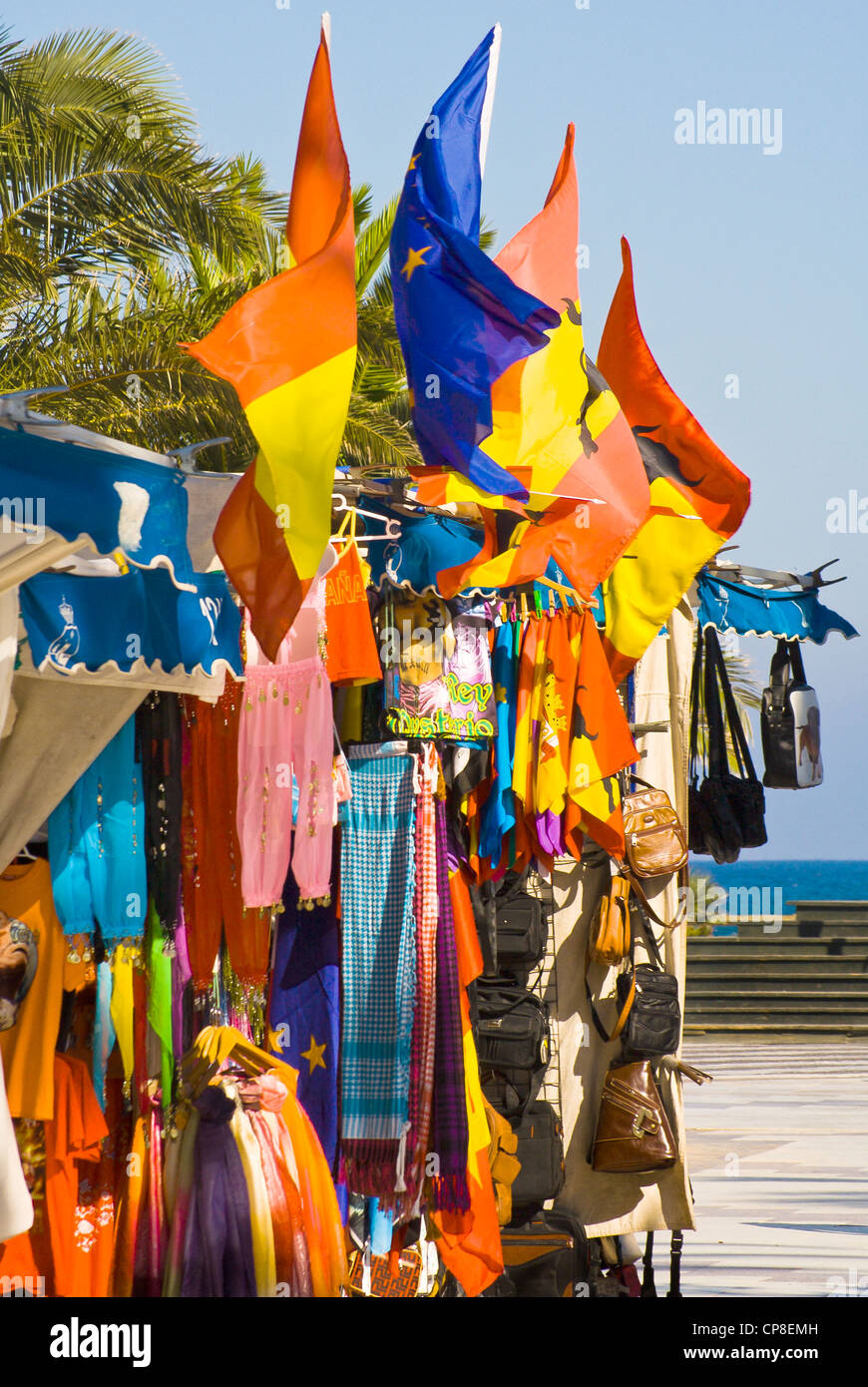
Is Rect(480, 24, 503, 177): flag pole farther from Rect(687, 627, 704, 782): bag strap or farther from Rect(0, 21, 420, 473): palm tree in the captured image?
Rect(0, 21, 420, 473): palm tree

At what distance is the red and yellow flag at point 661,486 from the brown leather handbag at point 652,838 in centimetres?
115

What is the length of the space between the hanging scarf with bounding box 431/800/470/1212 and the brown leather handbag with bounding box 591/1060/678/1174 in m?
1.35

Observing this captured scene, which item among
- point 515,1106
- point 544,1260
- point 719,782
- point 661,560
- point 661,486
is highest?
point 661,486

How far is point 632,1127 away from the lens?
6.23 meters

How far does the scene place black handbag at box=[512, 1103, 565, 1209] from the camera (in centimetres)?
609

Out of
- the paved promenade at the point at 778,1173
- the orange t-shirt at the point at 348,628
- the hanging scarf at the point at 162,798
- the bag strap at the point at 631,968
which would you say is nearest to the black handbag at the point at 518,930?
the bag strap at the point at 631,968

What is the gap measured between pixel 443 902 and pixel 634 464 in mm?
1634

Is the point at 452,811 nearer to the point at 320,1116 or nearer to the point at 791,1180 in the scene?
the point at 320,1116

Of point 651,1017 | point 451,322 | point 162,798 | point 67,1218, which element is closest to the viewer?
point 67,1218

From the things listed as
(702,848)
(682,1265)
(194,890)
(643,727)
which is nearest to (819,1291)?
(682,1265)

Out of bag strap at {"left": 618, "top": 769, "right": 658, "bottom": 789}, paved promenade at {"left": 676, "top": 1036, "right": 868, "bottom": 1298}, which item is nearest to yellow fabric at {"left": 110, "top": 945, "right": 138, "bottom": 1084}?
bag strap at {"left": 618, "top": 769, "right": 658, "bottom": 789}

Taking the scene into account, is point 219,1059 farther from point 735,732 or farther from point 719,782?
point 735,732

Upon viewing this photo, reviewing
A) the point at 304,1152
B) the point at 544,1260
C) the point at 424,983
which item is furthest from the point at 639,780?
the point at 304,1152

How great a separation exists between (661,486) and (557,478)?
98 centimetres
